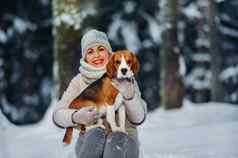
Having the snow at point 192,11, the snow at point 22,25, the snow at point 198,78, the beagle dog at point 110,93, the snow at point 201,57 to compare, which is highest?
the beagle dog at point 110,93

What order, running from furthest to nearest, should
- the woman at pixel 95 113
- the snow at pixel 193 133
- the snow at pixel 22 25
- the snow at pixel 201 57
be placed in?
the snow at pixel 22 25 → the snow at pixel 201 57 → the snow at pixel 193 133 → the woman at pixel 95 113

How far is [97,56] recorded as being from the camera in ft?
11.2

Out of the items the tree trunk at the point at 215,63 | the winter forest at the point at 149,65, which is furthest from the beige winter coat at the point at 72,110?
the tree trunk at the point at 215,63

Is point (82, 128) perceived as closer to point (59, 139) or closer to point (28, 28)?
point (59, 139)

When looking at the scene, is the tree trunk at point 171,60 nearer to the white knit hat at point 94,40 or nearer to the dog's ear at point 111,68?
the white knit hat at point 94,40

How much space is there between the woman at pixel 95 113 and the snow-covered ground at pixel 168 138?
33 cm

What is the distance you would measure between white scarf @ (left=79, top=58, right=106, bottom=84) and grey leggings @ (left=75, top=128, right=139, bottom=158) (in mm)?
293

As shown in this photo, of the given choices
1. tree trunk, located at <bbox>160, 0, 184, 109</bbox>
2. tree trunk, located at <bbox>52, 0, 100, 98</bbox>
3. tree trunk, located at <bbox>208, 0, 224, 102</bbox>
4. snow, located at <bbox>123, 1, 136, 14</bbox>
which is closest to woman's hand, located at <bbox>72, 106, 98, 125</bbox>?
tree trunk, located at <bbox>52, 0, 100, 98</bbox>


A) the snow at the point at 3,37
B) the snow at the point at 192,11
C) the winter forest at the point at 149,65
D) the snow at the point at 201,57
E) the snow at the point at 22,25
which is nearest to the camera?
the winter forest at the point at 149,65

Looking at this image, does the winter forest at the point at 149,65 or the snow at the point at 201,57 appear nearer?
the winter forest at the point at 149,65

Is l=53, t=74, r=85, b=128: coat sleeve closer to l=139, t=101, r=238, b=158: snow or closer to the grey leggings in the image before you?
the grey leggings

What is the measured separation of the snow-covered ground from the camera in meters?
4.17

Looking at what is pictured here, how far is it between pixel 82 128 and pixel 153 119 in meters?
2.20

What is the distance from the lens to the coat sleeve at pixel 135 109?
329cm
